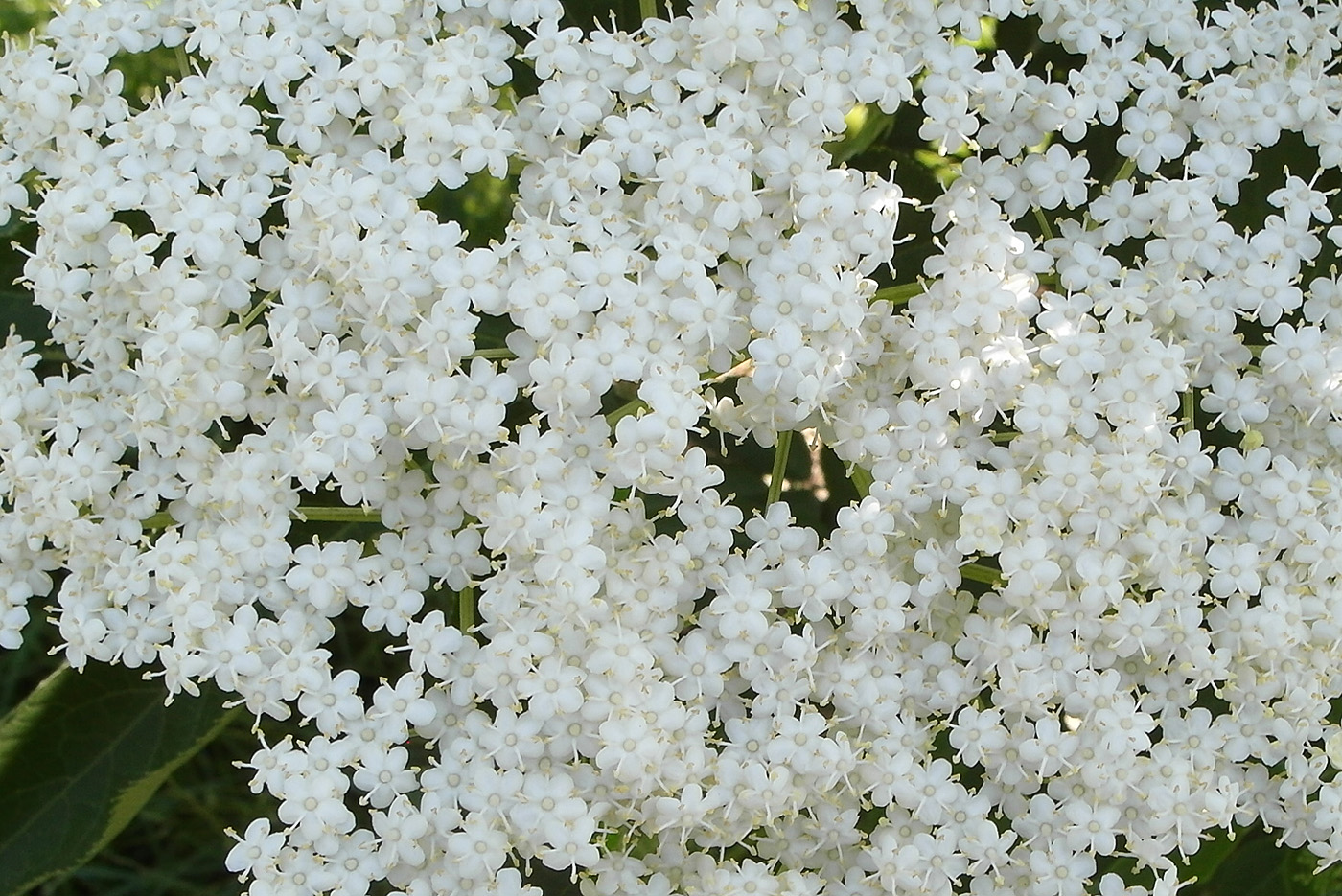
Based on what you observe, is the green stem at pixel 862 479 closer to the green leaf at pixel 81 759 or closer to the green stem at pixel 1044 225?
the green stem at pixel 1044 225

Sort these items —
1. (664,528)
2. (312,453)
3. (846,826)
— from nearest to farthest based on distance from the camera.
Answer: (312,453) < (846,826) < (664,528)

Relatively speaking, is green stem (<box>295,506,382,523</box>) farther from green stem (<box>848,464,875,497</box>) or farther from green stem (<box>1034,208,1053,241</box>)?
green stem (<box>1034,208,1053,241</box>)

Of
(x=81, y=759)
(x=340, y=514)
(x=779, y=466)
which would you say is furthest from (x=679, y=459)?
(x=81, y=759)

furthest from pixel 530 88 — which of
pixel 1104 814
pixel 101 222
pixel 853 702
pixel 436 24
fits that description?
pixel 1104 814

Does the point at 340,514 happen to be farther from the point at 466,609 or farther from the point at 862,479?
the point at 862,479

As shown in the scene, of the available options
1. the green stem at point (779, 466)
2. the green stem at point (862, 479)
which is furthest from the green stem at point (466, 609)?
the green stem at point (862, 479)

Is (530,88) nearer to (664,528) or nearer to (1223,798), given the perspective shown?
(664,528)
